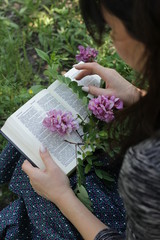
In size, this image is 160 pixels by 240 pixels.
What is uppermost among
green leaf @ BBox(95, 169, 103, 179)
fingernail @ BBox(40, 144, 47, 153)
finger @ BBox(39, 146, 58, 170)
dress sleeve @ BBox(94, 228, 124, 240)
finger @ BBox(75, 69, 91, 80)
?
finger @ BBox(75, 69, 91, 80)

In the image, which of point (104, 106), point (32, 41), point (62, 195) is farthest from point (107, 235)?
point (32, 41)

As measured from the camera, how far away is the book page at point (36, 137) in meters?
1.29

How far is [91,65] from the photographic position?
146cm

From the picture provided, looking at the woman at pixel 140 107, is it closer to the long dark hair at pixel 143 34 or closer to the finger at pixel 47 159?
the long dark hair at pixel 143 34

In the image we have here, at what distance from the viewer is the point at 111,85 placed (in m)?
1.44

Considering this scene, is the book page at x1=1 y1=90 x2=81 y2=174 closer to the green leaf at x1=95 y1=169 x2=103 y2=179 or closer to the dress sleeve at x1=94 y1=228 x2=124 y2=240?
the green leaf at x1=95 y1=169 x2=103 y2=179

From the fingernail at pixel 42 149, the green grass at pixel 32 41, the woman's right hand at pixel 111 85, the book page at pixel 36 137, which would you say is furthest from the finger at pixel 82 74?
the green grass at pixel 32 41

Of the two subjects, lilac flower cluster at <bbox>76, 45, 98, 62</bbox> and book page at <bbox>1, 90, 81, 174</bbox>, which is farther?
lilac flower cluster at <bbox>76, 45, 98, 62</bbox>

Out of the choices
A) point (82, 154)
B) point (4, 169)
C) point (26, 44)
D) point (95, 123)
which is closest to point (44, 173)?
point (82, 154)

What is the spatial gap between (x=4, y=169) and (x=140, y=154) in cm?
86

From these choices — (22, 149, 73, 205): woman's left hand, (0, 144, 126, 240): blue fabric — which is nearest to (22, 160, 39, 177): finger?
(22, 149, 73, 205): woman's left hand

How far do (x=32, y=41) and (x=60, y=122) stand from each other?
1182 mm

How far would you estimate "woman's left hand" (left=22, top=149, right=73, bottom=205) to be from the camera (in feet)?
4.02

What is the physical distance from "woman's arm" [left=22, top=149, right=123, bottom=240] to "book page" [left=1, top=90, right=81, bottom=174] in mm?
41
